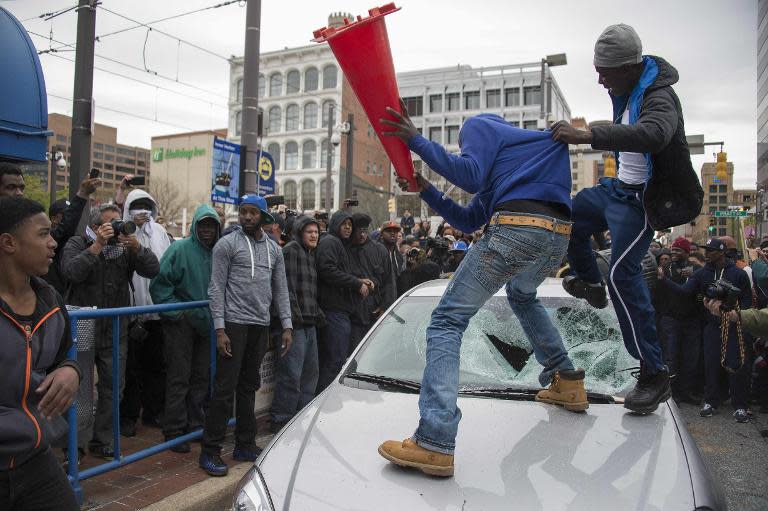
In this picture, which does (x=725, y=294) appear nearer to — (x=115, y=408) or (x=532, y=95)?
(x=115, y=408)

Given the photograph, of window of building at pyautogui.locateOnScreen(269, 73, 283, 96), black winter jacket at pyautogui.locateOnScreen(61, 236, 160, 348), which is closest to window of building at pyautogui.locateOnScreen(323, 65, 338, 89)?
window of building at pyautogui.locateOnScreen(269, 73, 283, 96)

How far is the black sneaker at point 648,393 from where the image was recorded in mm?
2863

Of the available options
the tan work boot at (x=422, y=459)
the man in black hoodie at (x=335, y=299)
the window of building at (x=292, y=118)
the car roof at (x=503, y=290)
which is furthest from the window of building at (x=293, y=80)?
the tan work boot at (x=422, y=459)

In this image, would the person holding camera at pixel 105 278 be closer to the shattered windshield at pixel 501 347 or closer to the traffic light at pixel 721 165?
the shattered windshield at pixel 501 347

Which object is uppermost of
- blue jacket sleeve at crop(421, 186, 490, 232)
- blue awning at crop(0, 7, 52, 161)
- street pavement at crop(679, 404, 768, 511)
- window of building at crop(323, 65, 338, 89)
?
window of building at crop(323, 65, 338, 89)

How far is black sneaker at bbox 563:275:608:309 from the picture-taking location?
10.9 ft

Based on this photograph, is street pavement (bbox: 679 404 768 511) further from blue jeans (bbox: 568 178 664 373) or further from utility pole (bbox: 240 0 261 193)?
utility pole (bbox: 240 0 261 193)

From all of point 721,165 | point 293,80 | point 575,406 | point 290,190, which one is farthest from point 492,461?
point 293,80

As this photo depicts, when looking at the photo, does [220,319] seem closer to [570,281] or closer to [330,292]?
[330,292]

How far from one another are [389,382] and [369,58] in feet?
5.30

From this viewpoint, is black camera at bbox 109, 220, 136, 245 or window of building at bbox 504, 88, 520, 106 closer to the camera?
black camera at bbox 109, 220, 136, 245

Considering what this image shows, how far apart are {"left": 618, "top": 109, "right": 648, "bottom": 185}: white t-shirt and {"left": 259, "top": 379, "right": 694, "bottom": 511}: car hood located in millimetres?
1099

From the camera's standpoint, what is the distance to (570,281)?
341cm

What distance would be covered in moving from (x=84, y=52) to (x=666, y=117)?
5.50m
